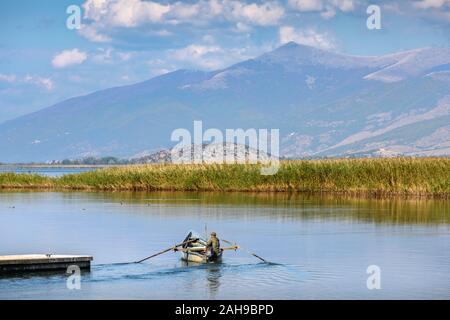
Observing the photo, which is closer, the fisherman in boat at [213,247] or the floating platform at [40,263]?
the floating platform at [40,263]

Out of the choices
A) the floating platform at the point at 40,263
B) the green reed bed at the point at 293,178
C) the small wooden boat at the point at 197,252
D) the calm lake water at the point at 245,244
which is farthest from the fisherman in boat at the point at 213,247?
the green reed bed at the point at 293,178

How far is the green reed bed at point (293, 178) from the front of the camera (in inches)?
1971

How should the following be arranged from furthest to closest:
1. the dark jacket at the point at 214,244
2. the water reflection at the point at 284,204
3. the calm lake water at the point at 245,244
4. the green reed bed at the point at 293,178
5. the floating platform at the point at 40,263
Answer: the green reed bed at the point at 293,178 → the water reflection at the point at 284,204 → the dark jacket at the point at 214,244 → the floating platform at the point at 40,263 → the calm lake water at the point at 245,244

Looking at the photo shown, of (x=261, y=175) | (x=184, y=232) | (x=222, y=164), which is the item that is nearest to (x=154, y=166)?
(x=222, y=164)

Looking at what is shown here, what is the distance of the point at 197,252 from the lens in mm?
27922

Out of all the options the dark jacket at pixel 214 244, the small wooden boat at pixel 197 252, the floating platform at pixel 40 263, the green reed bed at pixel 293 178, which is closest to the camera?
the floating platform at pixel 40 263

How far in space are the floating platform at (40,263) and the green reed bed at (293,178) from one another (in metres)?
26.8

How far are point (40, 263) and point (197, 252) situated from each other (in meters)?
4.70

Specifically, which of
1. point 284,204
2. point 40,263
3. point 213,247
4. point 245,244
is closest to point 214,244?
point 213,247

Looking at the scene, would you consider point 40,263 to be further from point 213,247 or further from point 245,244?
point 245,244

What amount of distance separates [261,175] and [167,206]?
10.9m

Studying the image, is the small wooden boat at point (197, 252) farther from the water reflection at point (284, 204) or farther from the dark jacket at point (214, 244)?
the water reflection at point (284, 204)
